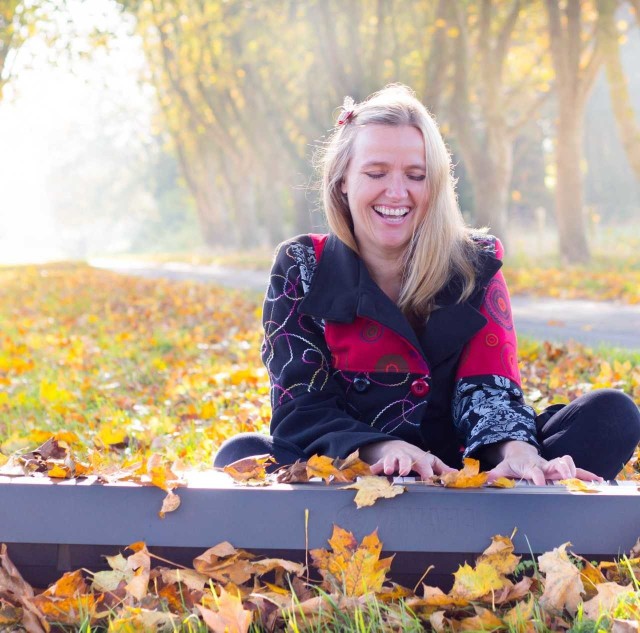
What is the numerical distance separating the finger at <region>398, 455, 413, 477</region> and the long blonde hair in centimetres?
69

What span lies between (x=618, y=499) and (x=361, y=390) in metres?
1.00

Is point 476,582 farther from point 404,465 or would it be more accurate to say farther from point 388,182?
point 388,182

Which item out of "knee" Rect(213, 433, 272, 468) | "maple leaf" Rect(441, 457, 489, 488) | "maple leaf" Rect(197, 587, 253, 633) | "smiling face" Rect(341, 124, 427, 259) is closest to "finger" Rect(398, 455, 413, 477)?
"maple leaf" Rect(441, 457, 489, 488)

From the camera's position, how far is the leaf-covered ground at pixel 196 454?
2.45 metres

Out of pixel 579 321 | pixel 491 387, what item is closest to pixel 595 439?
pixel 491 387

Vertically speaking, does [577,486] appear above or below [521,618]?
above

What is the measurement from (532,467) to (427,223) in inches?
35.7

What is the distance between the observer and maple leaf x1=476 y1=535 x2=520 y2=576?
2596 mm

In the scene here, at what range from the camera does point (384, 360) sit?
3.38 meters

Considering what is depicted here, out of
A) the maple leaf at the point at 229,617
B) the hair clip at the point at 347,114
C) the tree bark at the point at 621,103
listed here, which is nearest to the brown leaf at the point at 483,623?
the maple leaf at the point at 229,617

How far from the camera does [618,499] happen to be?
105 inches

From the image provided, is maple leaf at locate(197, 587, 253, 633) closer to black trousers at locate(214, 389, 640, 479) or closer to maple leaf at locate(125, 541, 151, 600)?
maple leaf at locate(125, 541, 151, 600)

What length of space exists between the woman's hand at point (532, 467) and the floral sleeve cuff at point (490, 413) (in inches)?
3.0

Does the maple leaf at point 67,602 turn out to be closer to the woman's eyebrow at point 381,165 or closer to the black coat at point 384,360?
the black coat at point 384,360
